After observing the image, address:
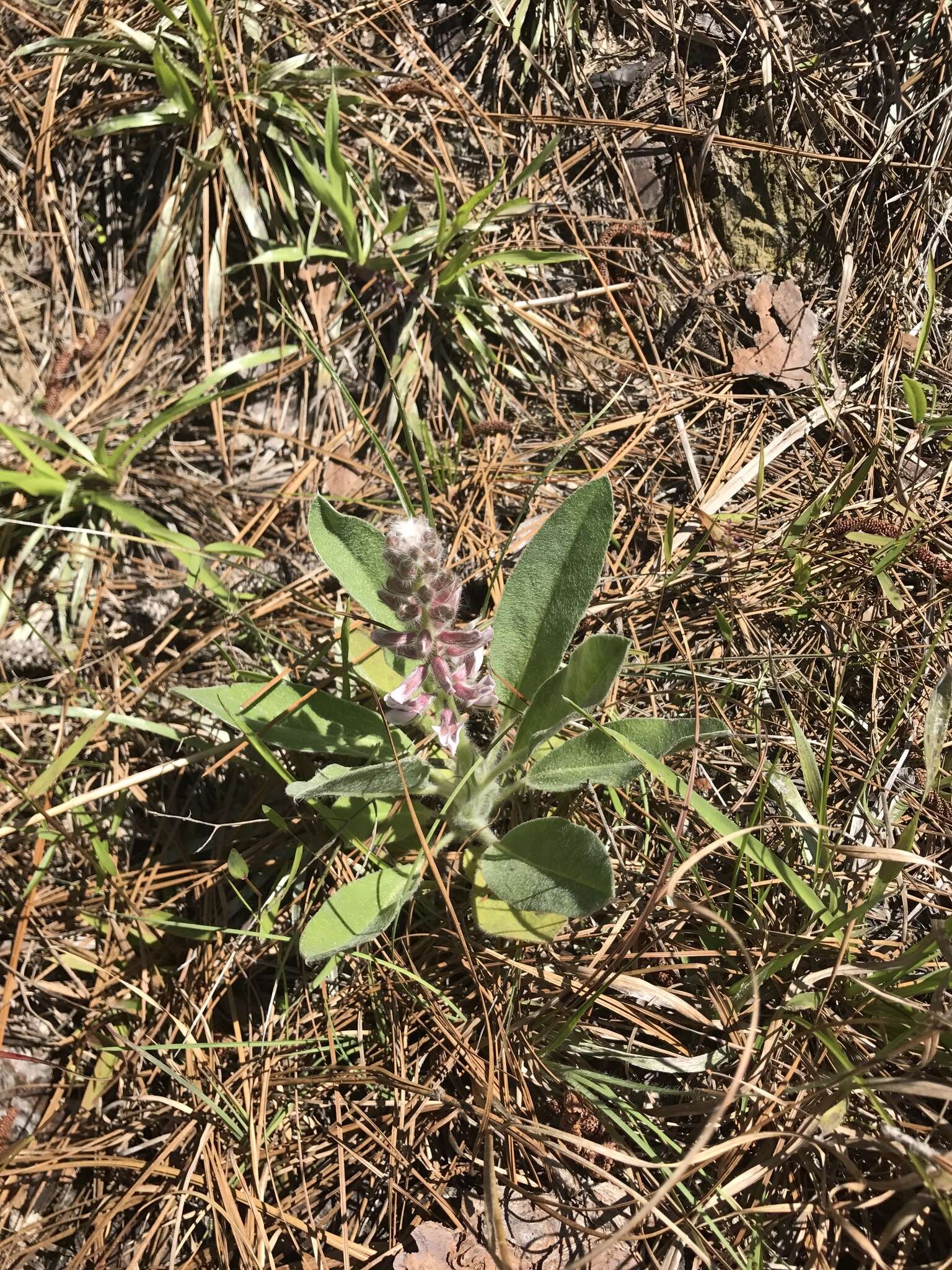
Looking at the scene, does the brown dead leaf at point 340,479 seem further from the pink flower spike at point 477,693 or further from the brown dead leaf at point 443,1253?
the brown dead leaf at point 443,1253

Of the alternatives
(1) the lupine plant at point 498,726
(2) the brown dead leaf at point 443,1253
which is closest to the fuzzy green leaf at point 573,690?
(1) the lupine plant at point 498,726

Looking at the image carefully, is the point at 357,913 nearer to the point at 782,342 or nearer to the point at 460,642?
the point at 460,642

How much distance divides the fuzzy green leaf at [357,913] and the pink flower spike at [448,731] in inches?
15.4

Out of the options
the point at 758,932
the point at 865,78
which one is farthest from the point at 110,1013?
the point at 865,78

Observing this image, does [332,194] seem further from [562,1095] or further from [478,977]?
[562,1095]

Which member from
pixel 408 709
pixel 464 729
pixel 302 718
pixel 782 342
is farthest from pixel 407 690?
pixel 782 342

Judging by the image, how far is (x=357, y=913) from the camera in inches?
88.7

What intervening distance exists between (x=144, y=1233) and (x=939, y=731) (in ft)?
8.18

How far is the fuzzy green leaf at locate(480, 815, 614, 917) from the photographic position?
1999 millimetres

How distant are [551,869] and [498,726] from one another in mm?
629

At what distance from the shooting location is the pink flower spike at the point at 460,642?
2104mm

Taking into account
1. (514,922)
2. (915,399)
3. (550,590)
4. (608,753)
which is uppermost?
(915,399)

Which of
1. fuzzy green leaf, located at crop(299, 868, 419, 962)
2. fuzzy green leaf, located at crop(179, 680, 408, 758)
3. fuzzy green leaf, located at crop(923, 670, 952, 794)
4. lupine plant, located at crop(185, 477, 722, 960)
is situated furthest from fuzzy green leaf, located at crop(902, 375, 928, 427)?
fuzzy green leaf, located at crop(299, 868, 419, 962)

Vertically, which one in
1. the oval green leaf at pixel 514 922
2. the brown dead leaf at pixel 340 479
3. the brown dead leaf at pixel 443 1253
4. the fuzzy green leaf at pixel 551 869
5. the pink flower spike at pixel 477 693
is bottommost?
the brown dead leaf at pixel 443 1253
